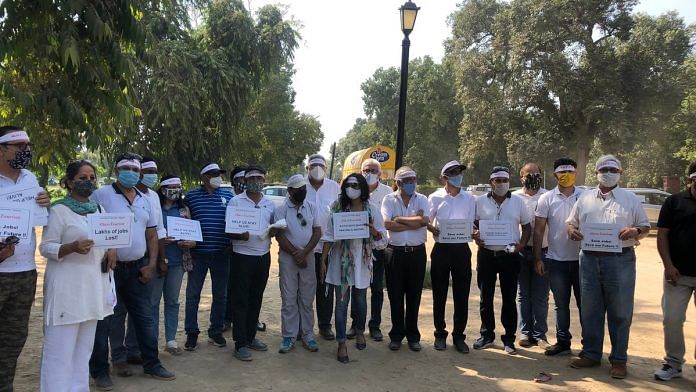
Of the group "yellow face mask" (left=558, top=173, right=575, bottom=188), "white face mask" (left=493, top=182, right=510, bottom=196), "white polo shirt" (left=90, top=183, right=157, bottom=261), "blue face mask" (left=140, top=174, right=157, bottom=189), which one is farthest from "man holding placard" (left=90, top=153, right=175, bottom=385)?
"yellow face mask" (left=558, top=173, right=575, bottom=188)

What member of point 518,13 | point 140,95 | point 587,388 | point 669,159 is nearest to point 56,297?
point 587,388

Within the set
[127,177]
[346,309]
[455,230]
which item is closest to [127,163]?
[127,177]

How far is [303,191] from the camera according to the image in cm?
576

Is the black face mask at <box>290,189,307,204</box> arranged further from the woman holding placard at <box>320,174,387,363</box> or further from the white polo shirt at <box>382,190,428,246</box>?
the white polo shirt at <box>382,190,428,246</box>

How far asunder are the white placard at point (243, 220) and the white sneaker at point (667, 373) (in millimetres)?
4403

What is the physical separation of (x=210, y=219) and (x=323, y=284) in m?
1.62

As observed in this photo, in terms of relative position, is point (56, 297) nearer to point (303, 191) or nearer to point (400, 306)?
point (303, 191)

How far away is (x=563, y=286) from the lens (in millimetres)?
5855

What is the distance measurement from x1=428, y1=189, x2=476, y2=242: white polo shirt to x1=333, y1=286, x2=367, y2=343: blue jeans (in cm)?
114

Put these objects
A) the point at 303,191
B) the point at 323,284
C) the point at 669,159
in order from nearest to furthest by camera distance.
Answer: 1. the point at 303,191
2. the point at 323,284
3. the point at 669,159

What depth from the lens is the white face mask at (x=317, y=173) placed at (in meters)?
6.50

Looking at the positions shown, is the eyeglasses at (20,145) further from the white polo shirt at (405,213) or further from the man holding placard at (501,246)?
the man holding placard at (501,246)

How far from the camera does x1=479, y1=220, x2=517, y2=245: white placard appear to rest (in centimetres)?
579

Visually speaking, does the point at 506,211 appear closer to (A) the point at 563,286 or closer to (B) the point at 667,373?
(A) the point at 563,286
